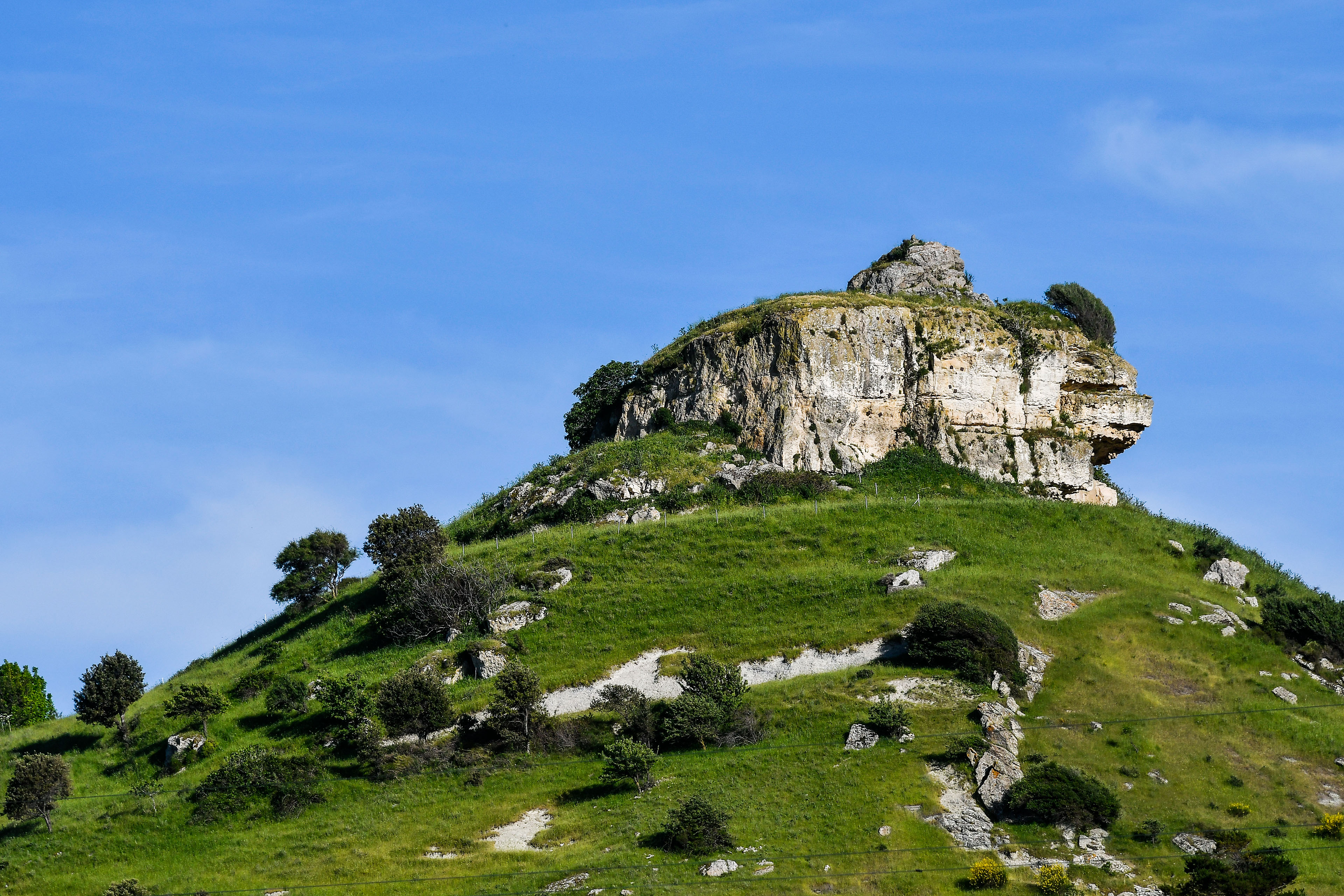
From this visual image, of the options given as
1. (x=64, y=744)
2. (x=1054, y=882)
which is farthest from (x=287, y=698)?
(x=1054, y=882)

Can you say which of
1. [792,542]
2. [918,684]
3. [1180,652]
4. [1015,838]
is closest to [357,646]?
[792,542]

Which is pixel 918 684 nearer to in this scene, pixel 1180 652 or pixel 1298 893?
pixel 1180 652

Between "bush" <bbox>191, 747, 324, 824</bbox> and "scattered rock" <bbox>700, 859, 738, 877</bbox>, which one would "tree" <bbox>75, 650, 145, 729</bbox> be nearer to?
"bush" <bbox>191, 747, 324, 824</bbox>

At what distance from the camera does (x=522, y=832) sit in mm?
49000

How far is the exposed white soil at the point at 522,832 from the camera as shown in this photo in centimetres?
4762

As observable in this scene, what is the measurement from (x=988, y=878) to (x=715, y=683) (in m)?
16.4

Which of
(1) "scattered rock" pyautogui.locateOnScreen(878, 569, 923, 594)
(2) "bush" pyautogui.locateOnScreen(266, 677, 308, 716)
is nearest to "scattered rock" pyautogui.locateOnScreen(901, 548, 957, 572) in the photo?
(1) "scattered rock" pyautogui.locateOnScreen(878, 569, 923, 594)

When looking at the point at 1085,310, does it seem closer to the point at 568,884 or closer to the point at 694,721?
the point at 694,721

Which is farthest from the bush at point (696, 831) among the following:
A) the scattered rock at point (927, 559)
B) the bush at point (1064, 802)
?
the scattered rock at point (927, 559)

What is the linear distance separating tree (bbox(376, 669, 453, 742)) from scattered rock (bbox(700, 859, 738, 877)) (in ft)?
57.5

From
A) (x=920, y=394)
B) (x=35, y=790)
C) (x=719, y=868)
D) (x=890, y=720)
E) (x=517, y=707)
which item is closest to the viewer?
(x=719, y=868)

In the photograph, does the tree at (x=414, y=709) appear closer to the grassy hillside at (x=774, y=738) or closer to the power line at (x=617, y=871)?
the grassy hillside at (x=774, y=738)

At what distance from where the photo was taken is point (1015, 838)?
46.1 metres

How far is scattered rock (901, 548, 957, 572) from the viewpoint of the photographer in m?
68.6
